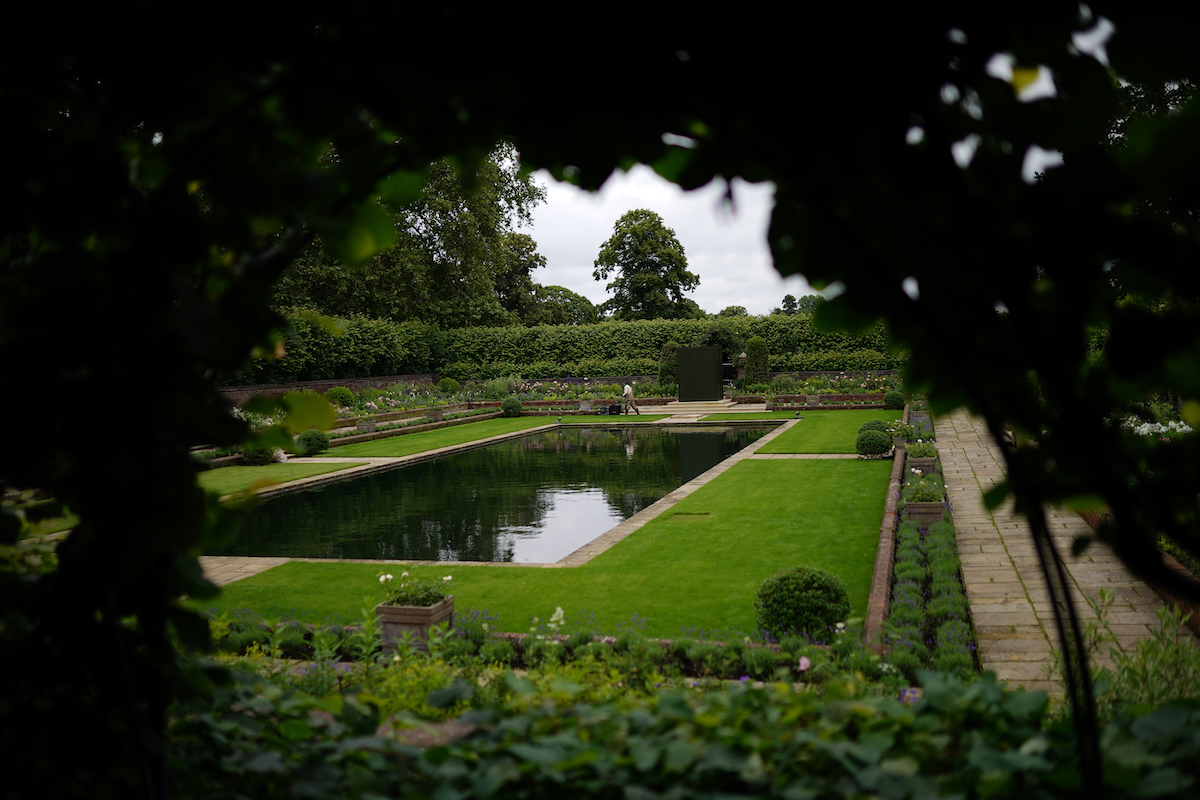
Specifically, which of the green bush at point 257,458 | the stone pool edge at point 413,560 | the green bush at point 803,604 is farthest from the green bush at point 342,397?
the green bush at point 803,604

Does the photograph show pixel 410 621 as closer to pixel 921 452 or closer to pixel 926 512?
pixel 926 512

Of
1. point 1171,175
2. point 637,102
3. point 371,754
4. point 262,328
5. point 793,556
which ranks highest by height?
point 637,102

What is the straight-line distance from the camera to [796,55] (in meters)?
1.01

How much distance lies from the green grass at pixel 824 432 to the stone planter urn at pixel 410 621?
1044 centimetres

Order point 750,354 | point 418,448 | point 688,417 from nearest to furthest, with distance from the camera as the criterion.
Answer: point 418,448, point 688,417, point 750,354

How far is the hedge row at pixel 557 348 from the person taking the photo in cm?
2700

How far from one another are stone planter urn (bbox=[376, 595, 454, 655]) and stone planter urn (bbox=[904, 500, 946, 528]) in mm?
5083

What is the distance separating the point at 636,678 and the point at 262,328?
3.53 meters

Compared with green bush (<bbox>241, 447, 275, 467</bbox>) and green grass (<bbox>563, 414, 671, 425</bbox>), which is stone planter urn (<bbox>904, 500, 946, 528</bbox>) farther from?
green grass (<bbox>563, 414, 671, 425</bbox>)

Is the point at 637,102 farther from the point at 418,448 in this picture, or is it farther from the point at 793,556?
the point at 418,448

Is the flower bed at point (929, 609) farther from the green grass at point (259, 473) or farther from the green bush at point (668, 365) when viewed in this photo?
the green bush at point (668, 365)

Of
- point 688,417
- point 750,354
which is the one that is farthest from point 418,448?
point 750,354

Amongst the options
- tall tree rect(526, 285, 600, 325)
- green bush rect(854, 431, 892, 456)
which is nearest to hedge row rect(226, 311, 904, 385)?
green bush rect(854, 431, 892, 456)

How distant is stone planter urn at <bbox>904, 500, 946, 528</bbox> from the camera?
7.86m
